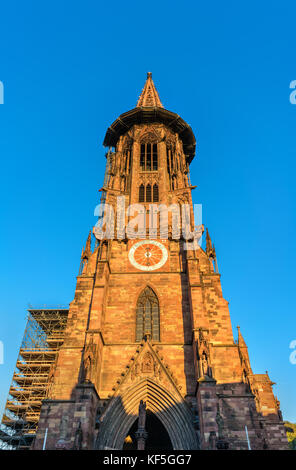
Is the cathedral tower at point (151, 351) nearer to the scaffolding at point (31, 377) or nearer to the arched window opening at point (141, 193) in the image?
the arched window opening at point (141, 193)

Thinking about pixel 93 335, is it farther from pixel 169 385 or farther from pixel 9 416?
pixel 9 416

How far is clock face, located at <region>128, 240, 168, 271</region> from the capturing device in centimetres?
2225

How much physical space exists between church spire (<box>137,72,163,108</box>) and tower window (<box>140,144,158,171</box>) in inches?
366

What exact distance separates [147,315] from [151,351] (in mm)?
2443

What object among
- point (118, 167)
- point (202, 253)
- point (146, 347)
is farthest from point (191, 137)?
point (146, 347)

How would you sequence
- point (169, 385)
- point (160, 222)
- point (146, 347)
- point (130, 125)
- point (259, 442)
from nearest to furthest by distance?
1. point (259, 442)
2. point (169, 385)
3. point (146, 347)
4. point (160, 222)
5. point (130, 125)

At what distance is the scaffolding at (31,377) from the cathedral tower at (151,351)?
9199mm

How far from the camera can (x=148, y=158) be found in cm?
3048

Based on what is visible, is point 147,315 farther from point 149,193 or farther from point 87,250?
point 149,193

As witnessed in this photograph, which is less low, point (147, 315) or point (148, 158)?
point (148, 158)

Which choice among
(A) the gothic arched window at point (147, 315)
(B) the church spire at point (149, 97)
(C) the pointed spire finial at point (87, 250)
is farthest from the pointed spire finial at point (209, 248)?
(B) the church spire at point (149, 97)

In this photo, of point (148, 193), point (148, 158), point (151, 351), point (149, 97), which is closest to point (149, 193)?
point (148, 193)

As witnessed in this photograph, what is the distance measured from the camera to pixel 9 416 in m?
29.7
